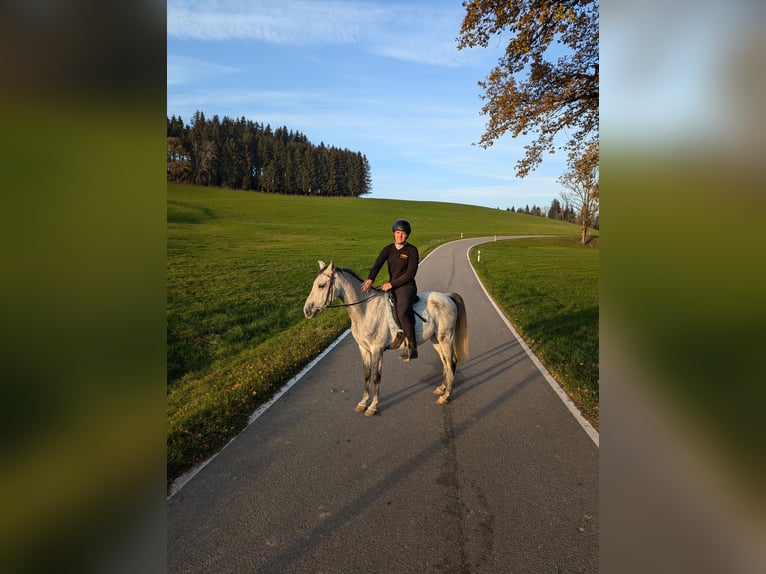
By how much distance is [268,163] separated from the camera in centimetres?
9075

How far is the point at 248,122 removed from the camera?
108625mm

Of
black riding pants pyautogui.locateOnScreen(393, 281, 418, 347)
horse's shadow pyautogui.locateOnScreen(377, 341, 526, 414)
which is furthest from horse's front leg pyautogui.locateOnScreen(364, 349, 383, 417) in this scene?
black riding pants pyautogui.locateOnScreen(393, 281, 418, 347)

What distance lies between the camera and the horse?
5.40m

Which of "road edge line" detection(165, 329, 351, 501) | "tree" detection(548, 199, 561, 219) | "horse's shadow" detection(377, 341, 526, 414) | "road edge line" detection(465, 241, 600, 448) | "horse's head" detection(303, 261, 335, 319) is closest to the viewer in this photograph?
"road edge line" detection(165, 329, 351, 501)

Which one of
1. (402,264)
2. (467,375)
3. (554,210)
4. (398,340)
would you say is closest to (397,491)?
(398,340)

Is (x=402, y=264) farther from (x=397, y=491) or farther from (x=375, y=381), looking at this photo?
(x=397, y=491)

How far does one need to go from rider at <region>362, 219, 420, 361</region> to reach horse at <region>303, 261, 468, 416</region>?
0.18 m

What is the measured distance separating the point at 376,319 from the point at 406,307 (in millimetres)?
473

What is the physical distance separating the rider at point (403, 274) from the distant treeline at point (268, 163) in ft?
245

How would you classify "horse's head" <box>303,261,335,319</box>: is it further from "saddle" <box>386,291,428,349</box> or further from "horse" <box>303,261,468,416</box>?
"saddle" <box>386,291,428,349</box>

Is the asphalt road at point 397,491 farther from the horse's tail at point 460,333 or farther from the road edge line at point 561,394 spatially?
the horse's tail at point 460,333
